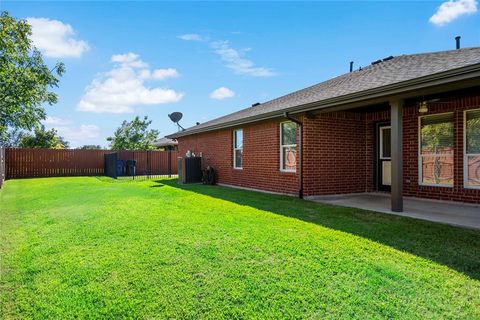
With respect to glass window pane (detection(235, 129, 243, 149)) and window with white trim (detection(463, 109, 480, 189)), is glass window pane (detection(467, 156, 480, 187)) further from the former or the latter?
glass window pane (detection(235, 129, 243, 149))

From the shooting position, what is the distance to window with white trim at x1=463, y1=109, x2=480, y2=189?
281 inches

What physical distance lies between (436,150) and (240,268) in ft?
22.0

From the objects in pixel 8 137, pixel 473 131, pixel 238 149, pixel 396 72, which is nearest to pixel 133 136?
pixel 8 137

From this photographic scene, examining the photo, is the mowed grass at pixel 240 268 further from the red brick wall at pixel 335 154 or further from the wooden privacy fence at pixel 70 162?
the wooden privacy fence at pixel 70 162

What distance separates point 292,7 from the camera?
1135cm

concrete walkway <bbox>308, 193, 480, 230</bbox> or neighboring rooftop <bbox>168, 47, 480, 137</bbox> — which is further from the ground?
neighboring rooftop <bbox>168, 47, 480, 137</bbox>

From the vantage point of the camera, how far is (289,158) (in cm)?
959

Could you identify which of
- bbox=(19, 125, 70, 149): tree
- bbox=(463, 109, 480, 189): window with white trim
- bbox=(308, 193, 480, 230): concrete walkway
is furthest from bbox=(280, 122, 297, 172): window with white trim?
bbox=(19, 125, 70, 149): tree

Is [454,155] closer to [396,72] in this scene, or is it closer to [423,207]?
[423,207]

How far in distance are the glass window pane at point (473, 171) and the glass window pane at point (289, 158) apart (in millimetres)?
4097

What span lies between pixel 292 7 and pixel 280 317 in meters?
11.1

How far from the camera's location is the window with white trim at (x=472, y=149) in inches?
281

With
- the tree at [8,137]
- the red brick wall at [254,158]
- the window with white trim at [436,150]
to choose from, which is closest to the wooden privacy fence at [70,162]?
the tree at [8,137]

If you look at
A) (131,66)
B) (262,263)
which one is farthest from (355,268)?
(131,66)
